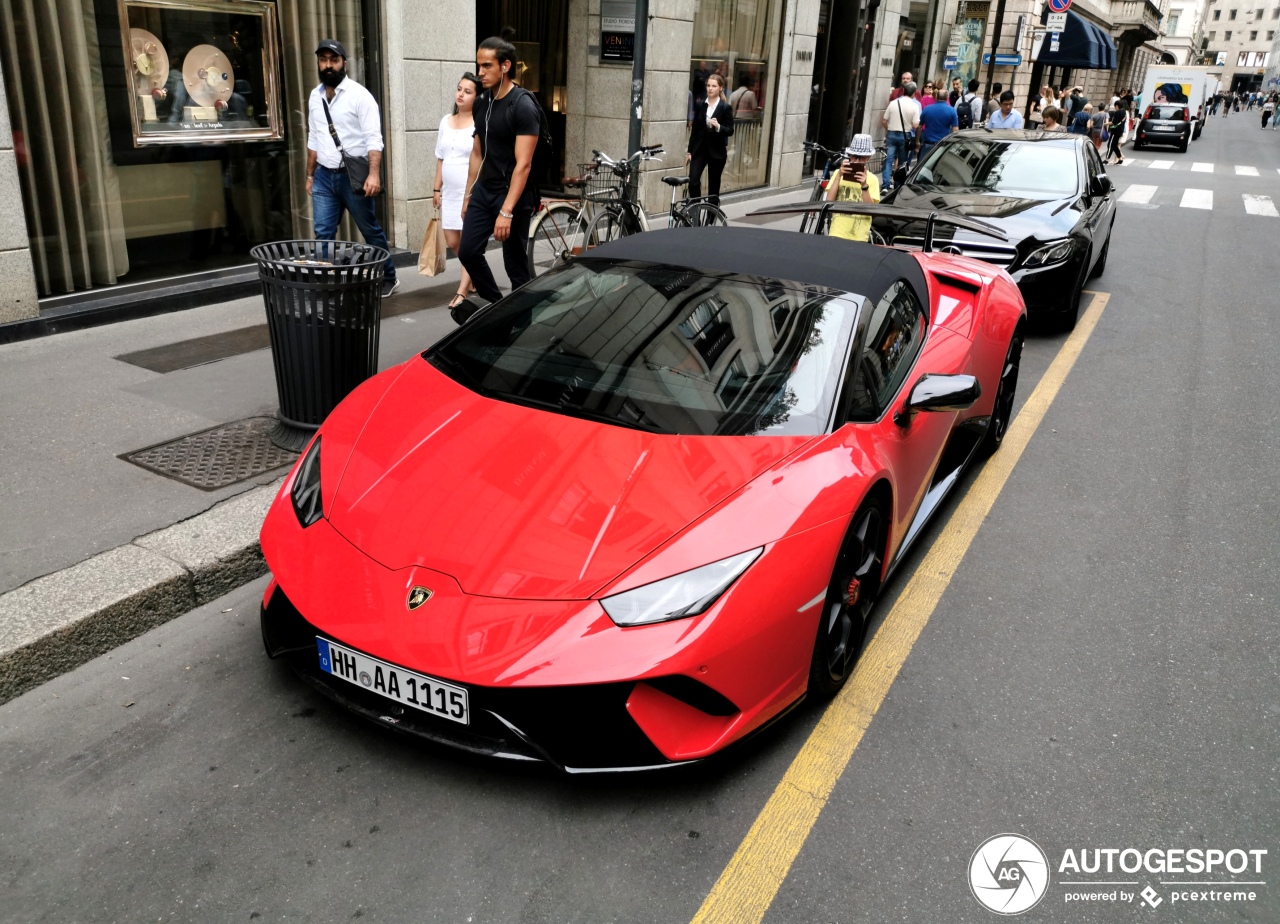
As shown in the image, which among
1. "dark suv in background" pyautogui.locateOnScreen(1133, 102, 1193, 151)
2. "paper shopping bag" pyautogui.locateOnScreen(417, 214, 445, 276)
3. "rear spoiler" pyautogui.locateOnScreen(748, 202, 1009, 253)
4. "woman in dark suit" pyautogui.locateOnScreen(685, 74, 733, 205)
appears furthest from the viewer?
"dark suv in background" pyautogui.locateOnScreen(1133, 102, 1193, 151)

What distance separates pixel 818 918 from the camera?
8.40 ft

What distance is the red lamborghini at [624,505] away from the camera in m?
2.69

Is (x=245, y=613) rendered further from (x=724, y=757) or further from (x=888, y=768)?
(x=888, y=768)

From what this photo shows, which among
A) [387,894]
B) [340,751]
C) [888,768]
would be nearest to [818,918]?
[888,768]

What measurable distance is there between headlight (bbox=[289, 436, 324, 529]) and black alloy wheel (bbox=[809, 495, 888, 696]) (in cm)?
162

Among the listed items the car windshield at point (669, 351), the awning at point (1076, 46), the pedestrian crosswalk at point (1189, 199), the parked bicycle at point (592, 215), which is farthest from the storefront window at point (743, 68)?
the awning at point (1076, 46)

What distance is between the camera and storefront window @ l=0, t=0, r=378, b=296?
6.92 metres

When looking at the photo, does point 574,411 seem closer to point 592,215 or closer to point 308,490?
point 308,490

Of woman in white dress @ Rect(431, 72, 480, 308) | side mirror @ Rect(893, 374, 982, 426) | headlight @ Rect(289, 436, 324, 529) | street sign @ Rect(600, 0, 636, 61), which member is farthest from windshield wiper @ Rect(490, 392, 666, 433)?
street sign @ Rect(600, 0, 636, 61)

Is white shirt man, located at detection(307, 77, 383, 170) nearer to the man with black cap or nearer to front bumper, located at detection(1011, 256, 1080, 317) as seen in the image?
the man with black cap

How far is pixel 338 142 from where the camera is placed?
7.67 meters

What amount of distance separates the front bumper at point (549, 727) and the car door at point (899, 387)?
1442 mm

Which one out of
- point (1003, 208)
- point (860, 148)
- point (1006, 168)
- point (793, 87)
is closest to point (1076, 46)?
point (793, 87)

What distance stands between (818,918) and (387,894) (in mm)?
1077
